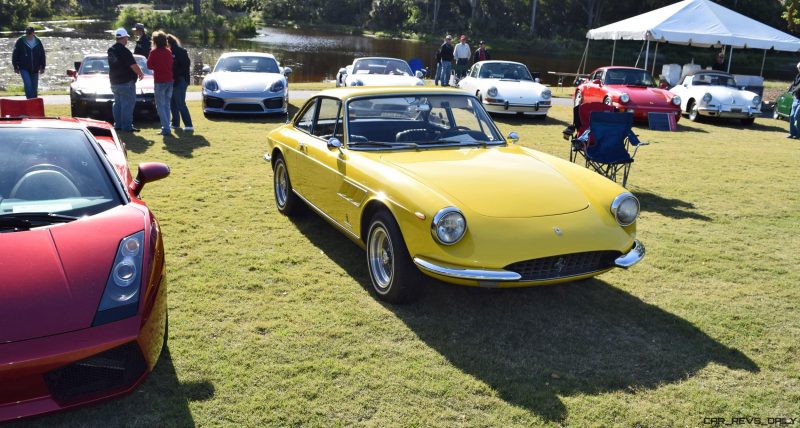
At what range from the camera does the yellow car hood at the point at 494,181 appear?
4352 mm

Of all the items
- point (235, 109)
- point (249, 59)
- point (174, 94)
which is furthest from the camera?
point (249, 59)

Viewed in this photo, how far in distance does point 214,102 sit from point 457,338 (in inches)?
409

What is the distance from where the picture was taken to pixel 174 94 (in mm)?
11523

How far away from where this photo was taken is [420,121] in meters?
5.71

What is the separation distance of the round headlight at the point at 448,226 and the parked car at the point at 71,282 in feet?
5.48

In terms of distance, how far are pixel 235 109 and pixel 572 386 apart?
36.2 ft

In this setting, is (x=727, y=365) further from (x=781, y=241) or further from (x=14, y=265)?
(x=14, y=265)

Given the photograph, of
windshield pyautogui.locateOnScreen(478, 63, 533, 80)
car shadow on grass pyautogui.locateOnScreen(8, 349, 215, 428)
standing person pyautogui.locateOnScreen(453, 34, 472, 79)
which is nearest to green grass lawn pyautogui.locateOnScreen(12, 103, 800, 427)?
car shadow on grass pyautogui.locateOnScreen(8, 349, 215, 428)

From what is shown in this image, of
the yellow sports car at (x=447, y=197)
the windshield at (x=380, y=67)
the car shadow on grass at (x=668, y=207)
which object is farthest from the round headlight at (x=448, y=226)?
the windshield at (x=380, y=67)

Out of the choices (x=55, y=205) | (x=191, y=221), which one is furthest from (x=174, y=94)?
(x=55, y=205)

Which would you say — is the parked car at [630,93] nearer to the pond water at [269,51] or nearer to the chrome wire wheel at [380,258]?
the chrome wire wheel at [380,258]

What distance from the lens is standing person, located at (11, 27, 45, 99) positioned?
12.6 metres

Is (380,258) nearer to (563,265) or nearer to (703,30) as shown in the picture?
(563,265)

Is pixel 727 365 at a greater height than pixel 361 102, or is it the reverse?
pixel 361 102
